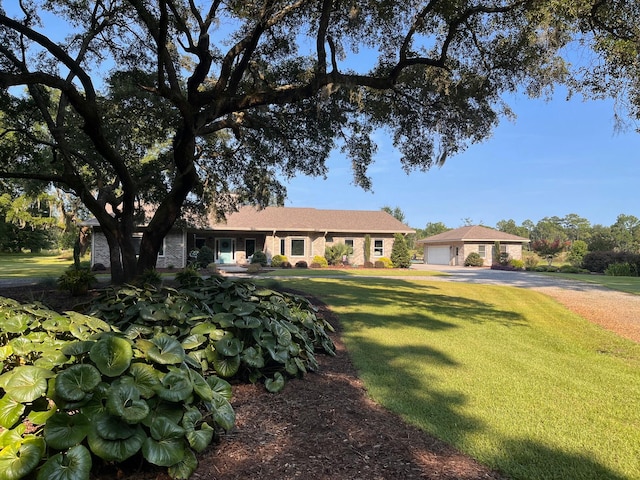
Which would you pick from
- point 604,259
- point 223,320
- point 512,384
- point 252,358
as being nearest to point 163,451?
point 252,358

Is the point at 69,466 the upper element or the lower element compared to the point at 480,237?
lower

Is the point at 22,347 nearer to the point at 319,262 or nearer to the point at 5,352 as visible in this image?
the point at 5,352

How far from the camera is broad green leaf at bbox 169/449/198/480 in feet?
7.65

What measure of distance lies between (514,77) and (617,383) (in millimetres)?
6152

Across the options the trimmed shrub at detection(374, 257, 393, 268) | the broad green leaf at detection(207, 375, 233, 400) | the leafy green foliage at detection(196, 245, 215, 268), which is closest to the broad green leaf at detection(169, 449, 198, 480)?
the broad green leaf at detection(207, 375, 233, 400)

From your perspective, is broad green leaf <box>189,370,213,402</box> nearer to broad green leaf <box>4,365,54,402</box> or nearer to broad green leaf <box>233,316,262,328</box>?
broad green leaf <box>4,365,54,402</box>

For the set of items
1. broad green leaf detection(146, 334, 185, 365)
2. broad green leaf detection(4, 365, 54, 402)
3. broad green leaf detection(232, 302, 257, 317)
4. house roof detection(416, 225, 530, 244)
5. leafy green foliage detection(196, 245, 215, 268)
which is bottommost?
broad green leaf detection(4, 365, 54, 402)

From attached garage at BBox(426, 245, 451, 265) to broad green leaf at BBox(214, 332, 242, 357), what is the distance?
3843 cm

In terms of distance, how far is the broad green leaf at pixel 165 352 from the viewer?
2.74 metres

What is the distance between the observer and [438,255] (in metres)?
42.5

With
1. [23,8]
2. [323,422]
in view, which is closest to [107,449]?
[323,422]

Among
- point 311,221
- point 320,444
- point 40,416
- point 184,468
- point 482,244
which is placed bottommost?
point 320,444

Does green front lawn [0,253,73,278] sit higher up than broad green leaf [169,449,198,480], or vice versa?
green front lawn [0,253,73,278]

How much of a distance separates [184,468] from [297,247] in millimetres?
26660
